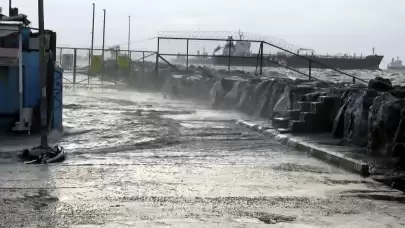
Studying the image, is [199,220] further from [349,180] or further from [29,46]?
[29,46]

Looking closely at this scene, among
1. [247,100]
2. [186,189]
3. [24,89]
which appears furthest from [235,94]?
[186,189]

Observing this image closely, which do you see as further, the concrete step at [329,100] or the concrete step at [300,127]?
the concrete step at [300,127]

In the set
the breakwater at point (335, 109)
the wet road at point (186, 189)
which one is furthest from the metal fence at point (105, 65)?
the wet road at point (186, 189)

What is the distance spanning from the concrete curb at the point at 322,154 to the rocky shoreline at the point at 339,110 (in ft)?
1.05

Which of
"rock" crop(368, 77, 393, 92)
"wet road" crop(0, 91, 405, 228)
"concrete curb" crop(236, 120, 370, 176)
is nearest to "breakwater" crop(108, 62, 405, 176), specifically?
"rock" crop(368, 77, 393, 92)

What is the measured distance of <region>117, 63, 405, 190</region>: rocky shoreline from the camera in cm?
942

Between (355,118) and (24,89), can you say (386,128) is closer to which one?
(355,118)

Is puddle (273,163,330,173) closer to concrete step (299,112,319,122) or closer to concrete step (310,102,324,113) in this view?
concrete step (299,112,319,122)

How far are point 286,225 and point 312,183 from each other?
2.21m

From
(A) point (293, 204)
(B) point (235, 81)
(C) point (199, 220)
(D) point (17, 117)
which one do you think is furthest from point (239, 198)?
(B) point (235, 81)

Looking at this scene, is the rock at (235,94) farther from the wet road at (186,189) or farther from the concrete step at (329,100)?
the wet road at (186,189)

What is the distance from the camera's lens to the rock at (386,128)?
9.30 metres

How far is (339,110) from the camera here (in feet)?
39.3

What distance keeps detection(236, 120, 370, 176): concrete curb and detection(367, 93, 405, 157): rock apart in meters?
0.76
